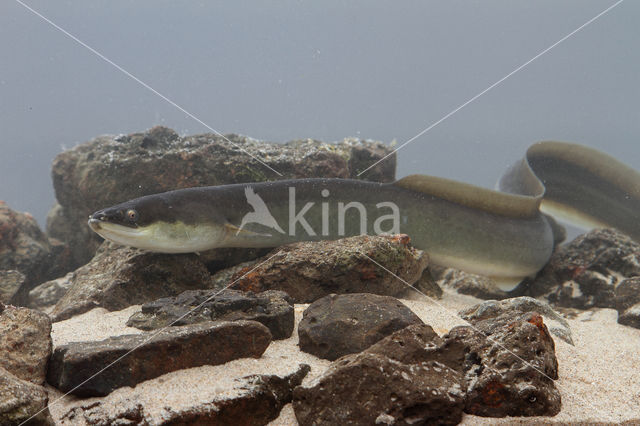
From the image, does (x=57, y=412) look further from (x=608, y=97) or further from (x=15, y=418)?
(x=608, y=97)

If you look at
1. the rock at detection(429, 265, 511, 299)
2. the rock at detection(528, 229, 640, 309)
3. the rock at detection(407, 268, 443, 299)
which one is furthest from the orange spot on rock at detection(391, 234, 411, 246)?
the rock at detection(528, 229, 640, 309)

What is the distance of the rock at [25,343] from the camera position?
1.47 metres

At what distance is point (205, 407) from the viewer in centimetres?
122

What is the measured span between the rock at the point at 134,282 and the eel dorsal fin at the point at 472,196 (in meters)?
2.07

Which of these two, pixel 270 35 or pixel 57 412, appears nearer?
pixel 57 412

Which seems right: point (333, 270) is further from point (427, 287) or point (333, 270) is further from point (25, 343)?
point (25, 343)

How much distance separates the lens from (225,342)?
1.54 m

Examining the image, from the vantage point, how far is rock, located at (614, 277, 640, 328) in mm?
2881

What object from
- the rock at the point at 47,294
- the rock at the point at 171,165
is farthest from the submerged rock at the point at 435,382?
the rock at the point at 47,294

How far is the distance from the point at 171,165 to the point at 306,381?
10.4 feet

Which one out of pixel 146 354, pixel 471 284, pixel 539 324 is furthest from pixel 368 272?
pixel 471 284

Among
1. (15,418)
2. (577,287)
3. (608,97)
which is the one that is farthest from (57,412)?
(608,97)

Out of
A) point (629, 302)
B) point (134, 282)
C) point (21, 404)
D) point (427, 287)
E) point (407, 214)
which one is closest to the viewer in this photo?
point (21, 404)

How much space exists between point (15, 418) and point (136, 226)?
1712 mm
